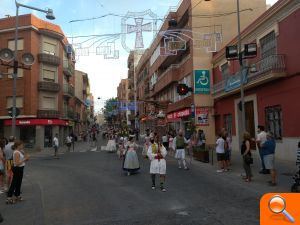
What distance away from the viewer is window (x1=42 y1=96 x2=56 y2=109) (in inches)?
1711

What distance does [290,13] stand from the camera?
18.4m

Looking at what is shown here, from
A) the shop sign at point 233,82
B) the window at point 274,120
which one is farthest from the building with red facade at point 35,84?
the window at point 274,120

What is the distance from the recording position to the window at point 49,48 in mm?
43784

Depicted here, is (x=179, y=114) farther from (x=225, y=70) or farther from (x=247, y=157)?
(x=247, y=157)

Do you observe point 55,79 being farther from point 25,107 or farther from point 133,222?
point 133,222

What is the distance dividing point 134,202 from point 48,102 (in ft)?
120

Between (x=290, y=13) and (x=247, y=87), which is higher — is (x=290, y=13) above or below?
above

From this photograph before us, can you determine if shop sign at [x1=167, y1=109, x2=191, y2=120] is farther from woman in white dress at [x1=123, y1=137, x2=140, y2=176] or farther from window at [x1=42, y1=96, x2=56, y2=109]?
woman in white dress at [x1=123, y1=137, x2=140, y2=176]

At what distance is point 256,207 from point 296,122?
10.5 meters

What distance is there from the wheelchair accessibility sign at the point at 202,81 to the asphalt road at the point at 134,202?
17037mm

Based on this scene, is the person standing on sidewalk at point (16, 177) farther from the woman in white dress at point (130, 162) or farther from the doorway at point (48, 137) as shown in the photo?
the doorway at point (48, 137)

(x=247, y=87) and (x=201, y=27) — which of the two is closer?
(x=247, y=87)

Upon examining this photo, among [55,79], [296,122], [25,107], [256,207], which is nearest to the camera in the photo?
[256,207]

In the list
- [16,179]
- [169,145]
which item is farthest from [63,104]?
[16,179]
